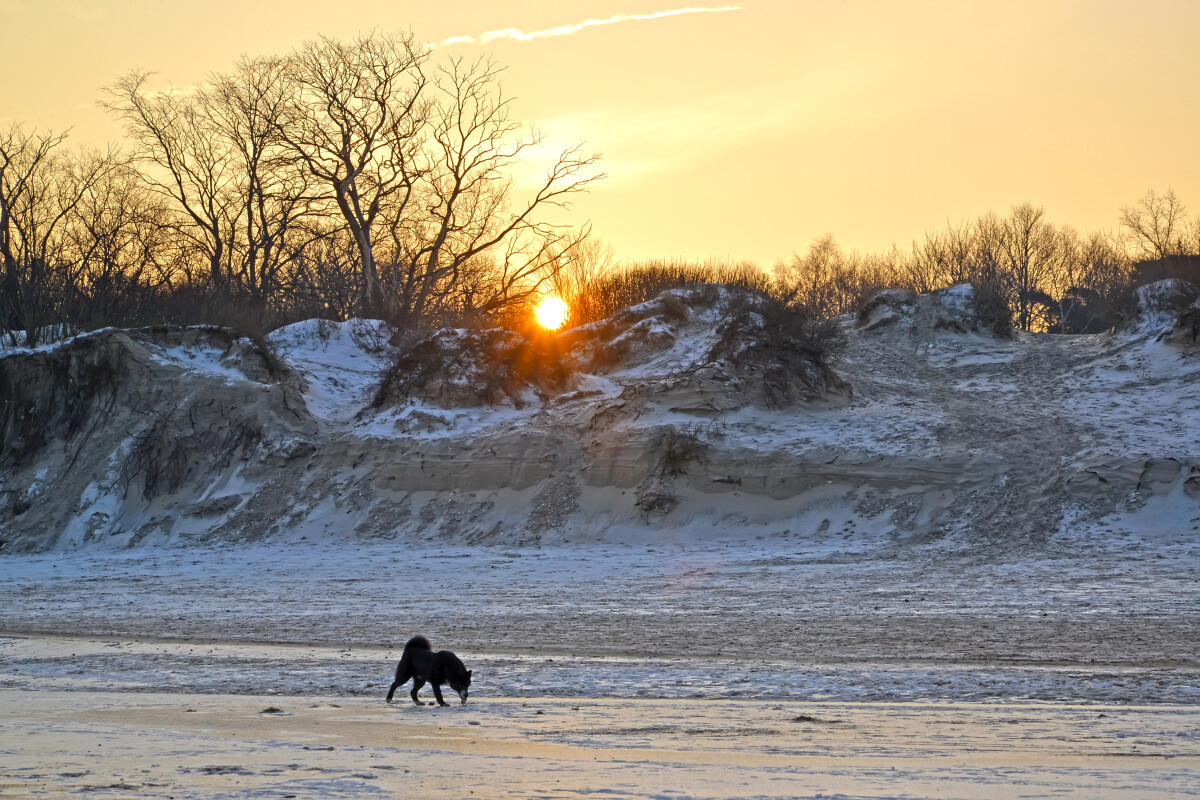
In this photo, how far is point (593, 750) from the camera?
6.25 m

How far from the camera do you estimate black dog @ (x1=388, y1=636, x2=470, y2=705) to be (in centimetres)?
795

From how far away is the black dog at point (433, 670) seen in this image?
26.1ft

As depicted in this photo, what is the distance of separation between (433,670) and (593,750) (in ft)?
6.77

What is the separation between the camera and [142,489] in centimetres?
2425

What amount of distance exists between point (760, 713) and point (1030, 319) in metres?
50.9

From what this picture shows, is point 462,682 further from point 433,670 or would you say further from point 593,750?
point 593,750

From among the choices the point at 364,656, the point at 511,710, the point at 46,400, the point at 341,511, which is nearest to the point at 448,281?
the point at 46,400

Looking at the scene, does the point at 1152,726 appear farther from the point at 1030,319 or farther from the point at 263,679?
the point at 1030,319

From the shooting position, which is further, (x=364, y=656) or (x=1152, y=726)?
(x=364, y=656)

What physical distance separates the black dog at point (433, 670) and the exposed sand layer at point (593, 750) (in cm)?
21

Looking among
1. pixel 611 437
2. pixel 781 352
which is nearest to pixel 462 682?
pixel 611 437

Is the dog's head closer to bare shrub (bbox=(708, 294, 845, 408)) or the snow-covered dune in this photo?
the snow-covered dune

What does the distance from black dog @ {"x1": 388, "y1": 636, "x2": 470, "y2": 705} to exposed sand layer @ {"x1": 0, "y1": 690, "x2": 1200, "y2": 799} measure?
206 mm

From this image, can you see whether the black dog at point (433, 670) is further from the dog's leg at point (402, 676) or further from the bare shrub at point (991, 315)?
the bare shrub at point (991, 315)
